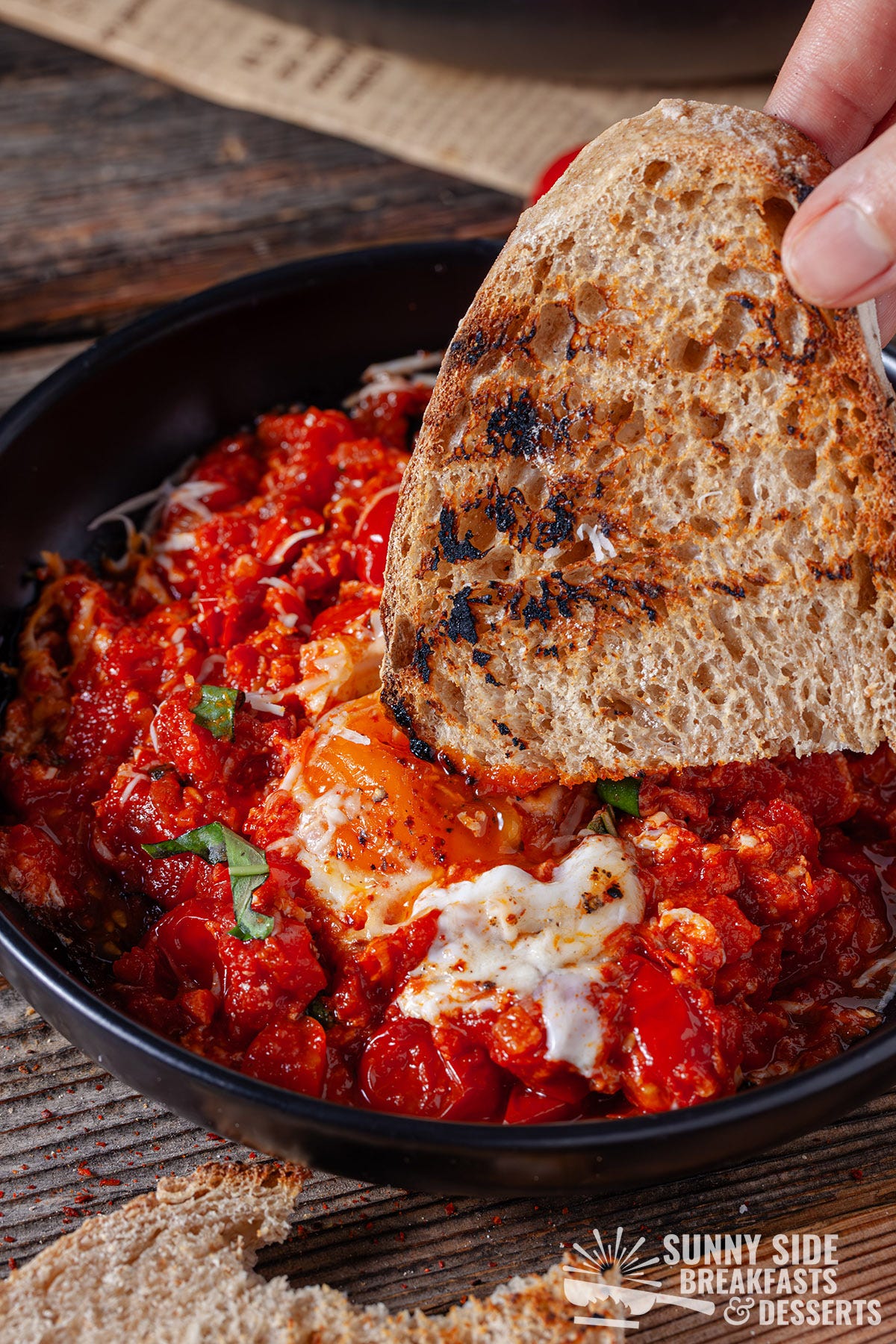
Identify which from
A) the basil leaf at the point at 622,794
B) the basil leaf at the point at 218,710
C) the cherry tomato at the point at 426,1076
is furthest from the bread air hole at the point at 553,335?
the cherry tomato at the point at 426,1076

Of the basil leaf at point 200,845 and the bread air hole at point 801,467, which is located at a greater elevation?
the bread air hole at point 801,467

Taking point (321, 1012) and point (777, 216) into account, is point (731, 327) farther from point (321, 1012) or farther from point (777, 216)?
point (321, 1012)

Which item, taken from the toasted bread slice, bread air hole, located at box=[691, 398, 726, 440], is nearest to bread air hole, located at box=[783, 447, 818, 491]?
the toasted bread slice

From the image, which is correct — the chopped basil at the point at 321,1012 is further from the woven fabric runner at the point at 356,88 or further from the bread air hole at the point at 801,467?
the woven fabric runner at the point at 356,88

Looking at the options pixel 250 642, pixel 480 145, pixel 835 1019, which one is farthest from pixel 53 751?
pixel 480 145

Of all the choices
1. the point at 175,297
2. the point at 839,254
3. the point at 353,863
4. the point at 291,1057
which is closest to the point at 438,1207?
the point at 291,1057

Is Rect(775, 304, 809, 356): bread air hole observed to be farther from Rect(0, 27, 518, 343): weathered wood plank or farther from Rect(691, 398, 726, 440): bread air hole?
Rect(0, 27, 518, 343): weathered wood plank
